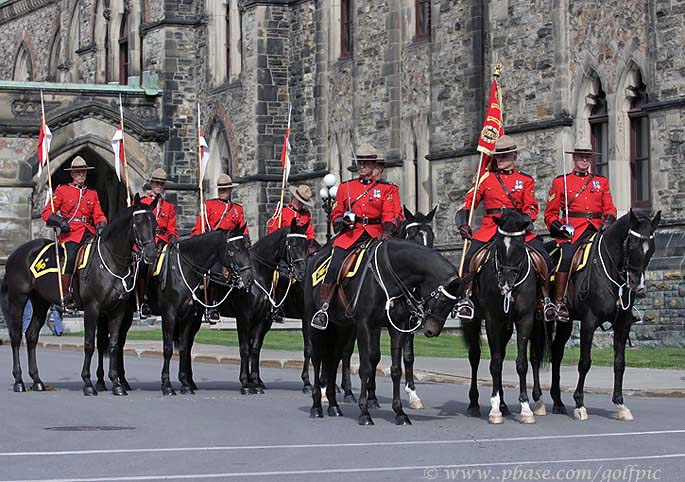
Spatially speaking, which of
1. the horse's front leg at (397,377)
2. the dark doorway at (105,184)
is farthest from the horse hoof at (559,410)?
the dark doorway at (105,184)

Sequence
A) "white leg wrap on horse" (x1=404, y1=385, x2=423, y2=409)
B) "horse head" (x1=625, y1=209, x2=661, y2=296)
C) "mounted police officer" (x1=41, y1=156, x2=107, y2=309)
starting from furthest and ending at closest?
"mounted police officer" (x1=41, y1=156, x2=107, y2=309) → "white leg wrap on horse" (x1=404, y1=385, x2=423, y2=409) → "horse head" (x1=625, y1=209, x2=661, y2=296)

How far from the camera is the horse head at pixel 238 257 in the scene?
1998 centimetres

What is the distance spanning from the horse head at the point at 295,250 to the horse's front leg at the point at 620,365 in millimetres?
4692

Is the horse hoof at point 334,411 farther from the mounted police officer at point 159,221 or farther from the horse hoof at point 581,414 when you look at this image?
the mounted police officer at point 159,221

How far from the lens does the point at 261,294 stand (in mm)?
20844

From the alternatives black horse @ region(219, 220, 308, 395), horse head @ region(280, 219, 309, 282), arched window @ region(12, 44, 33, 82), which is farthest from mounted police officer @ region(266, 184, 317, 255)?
arched window @ region(12, 44, 33, 82)

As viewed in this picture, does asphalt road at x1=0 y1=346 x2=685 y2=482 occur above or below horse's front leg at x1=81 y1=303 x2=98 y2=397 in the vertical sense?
below

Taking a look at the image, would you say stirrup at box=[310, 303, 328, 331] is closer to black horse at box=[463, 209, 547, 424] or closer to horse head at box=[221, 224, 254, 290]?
black horse at box=[463, 209, 547, 424]

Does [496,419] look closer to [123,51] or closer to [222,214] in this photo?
[222,214]

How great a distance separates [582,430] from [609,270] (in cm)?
204

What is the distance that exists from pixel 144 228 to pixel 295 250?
195 cm

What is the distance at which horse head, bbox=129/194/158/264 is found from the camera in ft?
64.1


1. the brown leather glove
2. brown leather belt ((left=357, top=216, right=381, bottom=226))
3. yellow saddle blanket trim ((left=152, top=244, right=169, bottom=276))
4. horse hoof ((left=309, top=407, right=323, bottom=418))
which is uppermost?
brown leather belt ((left=357, top=216, right=381, bottom=226))

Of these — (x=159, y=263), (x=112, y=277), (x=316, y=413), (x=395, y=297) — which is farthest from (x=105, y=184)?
(x=395, y=297)
